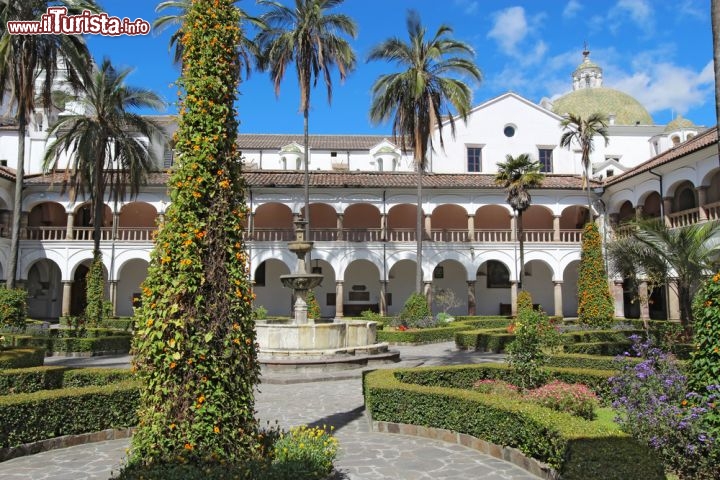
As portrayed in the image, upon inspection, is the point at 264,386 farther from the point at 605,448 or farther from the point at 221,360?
the point at 605,448

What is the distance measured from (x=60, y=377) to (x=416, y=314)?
16.9 metres

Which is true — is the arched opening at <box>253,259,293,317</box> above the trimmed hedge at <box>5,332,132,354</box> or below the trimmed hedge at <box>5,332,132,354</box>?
above

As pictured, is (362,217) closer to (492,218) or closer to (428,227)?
(428,227)

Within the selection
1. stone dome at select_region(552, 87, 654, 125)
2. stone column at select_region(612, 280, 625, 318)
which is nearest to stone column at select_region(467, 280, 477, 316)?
stone column at select_region(612, 280, 625, 318)

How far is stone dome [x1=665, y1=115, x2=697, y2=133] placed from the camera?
41191 mm

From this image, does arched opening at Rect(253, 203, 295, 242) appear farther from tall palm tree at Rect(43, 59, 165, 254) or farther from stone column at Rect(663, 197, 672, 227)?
stone column at Rect(663, 197, 672, 227)

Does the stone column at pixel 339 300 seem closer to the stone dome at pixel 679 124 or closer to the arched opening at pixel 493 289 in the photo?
the arched opening at pixel 493 289

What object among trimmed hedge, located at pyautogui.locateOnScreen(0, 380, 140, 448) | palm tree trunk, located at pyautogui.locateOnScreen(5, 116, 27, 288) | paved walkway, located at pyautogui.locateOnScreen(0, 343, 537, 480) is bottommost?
paved walkway, located at pyautogui.locateOnScreen(0, 343, 537, 480)

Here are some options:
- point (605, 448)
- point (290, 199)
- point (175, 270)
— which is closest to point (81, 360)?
point (175, 270)

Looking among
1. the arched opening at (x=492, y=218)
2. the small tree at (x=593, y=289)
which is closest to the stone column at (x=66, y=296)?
the arched opening at (x=492, y=218)

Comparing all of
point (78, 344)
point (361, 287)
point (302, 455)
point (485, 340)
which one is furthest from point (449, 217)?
point (302, 455)

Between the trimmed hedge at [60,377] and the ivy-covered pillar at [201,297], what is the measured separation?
16.5 feet

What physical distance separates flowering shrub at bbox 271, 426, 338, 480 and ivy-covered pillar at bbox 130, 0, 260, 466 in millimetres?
373

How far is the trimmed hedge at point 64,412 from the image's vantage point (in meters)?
7.30
